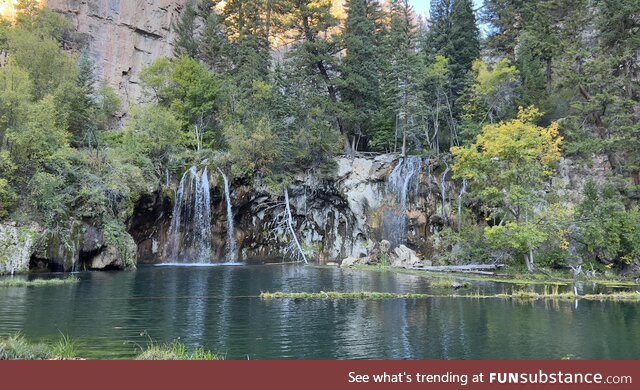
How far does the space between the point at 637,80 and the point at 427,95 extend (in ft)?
57.5

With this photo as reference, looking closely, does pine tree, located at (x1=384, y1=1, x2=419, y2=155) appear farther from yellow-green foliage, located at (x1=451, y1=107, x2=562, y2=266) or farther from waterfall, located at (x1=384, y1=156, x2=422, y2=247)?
yellow-green foliage, located at (x1=451, y1=107, x2=562, y2=266)

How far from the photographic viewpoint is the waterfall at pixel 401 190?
42.3 metres

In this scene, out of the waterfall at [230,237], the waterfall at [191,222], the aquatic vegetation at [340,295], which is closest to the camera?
the aquatic vegetation at [340,295]

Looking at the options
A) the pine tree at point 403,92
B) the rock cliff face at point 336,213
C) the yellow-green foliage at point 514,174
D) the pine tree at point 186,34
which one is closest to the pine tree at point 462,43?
the pine tree at point 403,92

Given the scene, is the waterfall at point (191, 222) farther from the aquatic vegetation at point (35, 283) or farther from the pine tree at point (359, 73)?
the aquatic vegetation at point (35, 283)

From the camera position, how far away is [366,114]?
154 ft

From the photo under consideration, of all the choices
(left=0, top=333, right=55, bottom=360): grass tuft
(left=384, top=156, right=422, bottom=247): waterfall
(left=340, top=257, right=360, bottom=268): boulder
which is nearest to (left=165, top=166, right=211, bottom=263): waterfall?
(left=340, top=257, right=360, bottom=268): boulder

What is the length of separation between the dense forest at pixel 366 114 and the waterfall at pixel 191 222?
175 centimetres

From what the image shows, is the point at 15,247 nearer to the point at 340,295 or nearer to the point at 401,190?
the point at 340,295

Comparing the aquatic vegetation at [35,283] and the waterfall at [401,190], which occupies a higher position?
the waterfall at [401,190]

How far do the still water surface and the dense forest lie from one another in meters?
10.8

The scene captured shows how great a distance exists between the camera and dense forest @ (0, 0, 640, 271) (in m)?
32.3

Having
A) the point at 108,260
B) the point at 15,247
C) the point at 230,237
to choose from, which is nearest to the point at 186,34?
the point at 230,237

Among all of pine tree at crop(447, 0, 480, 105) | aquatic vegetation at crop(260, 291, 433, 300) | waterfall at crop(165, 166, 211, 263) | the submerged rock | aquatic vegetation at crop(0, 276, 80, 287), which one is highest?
pine tree at crop(447, 0, 480, 105)
